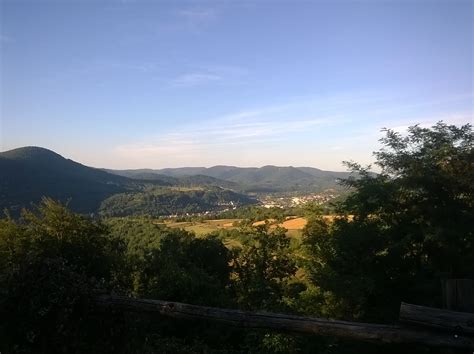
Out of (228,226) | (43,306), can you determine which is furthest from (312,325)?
(228,226)

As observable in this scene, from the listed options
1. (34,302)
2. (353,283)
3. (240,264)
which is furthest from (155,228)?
(34,302)

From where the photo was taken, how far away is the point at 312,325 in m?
3.17

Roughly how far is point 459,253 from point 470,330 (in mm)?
12012

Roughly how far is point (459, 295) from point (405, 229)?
12591 millimetres

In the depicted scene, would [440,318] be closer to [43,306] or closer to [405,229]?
[43,306]

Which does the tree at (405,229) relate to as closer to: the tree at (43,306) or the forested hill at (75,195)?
the tree at (43,306)

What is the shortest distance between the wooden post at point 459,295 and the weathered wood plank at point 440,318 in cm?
14

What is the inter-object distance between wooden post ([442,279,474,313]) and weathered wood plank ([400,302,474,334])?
0.14 metres

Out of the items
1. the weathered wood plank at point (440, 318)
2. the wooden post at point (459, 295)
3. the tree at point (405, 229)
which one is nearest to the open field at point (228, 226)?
the tree at point (405, 229)

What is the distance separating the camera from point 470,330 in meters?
2.77

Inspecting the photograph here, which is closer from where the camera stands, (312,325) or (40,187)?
(312,325)

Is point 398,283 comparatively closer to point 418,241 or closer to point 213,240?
point 418,241

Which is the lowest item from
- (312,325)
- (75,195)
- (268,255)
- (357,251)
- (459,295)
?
(75,195)

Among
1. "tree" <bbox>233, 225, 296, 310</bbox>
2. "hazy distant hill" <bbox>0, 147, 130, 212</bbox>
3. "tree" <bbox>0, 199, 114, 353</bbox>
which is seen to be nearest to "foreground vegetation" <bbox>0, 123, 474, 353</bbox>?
"tree" <bbox>233, 225, 296, 310</bbox>
